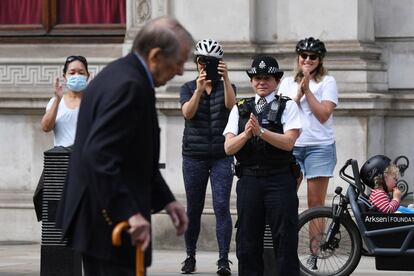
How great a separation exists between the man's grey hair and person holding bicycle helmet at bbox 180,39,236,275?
17.7 ft

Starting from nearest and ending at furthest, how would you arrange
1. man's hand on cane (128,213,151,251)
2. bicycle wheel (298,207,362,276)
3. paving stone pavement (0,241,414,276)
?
man's hand on cane (128,213,151,251) → bicycle wheel (298,207,362,276) → paving stone pavement (0,241,414,276)

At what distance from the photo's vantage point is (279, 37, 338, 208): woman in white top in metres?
11.8

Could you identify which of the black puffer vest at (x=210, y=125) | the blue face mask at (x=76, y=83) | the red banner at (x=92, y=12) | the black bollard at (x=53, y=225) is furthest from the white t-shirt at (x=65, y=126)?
the red banner at (x=92, y=12)

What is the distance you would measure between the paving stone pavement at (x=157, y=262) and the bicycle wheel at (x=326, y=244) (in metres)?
0.61

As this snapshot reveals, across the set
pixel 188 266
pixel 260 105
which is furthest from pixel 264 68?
pixel 188 266

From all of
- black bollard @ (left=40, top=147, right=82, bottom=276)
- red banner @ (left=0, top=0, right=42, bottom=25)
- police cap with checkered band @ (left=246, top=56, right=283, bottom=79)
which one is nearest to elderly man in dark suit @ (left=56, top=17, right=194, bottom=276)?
police cap with checkered band @ (left=246, top=56, right=283, bottom=79)

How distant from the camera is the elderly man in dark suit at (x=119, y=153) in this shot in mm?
6395

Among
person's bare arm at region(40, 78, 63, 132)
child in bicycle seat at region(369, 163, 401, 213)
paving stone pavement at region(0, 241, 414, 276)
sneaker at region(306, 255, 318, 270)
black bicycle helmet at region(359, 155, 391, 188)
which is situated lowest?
paving stone pavement at region(0, 241, 414, 276)

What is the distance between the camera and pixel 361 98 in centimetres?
1372

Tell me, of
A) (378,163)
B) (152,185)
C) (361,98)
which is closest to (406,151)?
(361,98)

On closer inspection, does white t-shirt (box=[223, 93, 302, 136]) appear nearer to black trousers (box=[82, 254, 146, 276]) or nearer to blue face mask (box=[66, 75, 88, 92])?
blue face mask (box=[66, 75, 88, 92])

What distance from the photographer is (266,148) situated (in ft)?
31.8

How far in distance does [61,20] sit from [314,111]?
184 inches

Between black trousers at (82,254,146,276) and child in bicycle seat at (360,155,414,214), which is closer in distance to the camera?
black trousers at (82,254,146,276)
